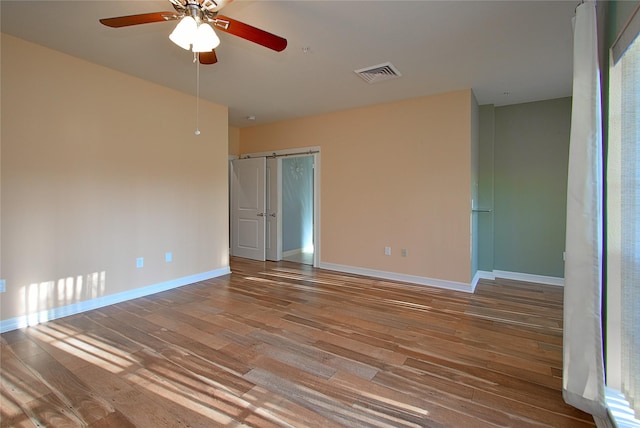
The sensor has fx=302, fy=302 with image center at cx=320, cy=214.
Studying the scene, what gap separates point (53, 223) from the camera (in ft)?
9.89

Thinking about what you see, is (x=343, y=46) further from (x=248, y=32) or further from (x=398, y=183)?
(x=398, y=183)

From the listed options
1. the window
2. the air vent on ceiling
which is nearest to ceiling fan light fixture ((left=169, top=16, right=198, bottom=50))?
the air vent on ceiling

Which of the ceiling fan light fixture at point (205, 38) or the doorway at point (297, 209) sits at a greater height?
the ceiling fan light fixture at point (205, 38)

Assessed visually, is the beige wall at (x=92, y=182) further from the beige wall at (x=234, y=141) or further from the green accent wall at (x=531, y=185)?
the green accent wall at (x=531, y=185)

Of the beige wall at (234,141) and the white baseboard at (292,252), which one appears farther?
the white baseboard at (292,252)

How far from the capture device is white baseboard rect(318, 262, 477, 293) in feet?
13.3

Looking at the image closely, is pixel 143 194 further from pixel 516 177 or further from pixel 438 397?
pixel 516 177

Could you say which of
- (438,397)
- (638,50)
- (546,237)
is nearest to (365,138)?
(546,237)

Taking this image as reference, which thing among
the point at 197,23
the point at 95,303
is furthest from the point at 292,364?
the point at 95,303

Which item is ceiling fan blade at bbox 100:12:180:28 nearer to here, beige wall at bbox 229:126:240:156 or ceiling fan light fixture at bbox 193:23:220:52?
ceiling fan light fixture at bbox 193:23:220:52

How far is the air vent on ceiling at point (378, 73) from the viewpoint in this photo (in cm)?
328

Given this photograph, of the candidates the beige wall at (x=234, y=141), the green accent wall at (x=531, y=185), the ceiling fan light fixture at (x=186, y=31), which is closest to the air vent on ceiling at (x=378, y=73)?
the ceiling fan light fixture at (x=186, y=31)

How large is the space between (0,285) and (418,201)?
4.66 meters

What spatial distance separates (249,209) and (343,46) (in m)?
3.87
